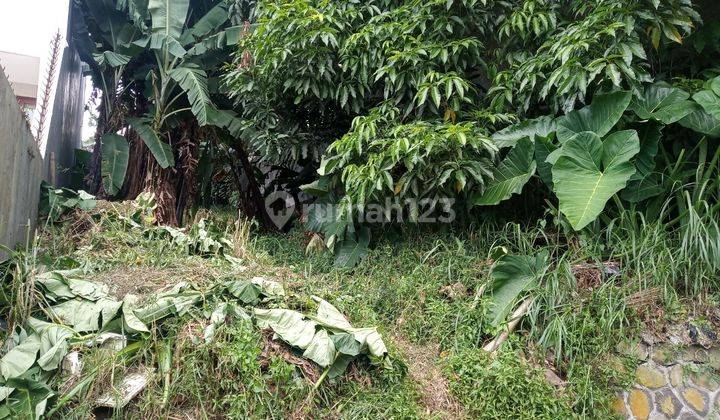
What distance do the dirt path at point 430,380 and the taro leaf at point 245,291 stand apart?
110 centimetres

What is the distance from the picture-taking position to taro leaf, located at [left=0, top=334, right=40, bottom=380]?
2838mm

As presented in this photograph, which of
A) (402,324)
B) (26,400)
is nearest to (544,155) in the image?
(402,324)

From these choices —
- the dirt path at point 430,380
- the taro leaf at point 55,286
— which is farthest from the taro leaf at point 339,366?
the taro leaf at point 55,286

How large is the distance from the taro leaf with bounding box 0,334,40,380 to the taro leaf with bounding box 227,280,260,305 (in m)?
1.19

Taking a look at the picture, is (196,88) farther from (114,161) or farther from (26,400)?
(26,400)

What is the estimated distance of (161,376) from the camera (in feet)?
9.62

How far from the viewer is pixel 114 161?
6.39 metres

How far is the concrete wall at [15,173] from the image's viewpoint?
366cm

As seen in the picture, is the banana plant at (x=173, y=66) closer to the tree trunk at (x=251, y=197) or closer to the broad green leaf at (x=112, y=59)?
the broad green leaf at (x=112, y=59)

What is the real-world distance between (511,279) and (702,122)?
78.0 inches

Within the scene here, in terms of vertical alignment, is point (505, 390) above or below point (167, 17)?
Answer: below

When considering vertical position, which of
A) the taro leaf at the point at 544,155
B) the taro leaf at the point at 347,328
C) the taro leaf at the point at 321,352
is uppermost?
the taro leaf at the point at 544,155

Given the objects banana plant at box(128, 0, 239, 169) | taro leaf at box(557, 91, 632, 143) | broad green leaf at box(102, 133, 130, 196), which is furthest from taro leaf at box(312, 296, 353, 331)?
broad green leaf at box(102, 133, 130, 196)

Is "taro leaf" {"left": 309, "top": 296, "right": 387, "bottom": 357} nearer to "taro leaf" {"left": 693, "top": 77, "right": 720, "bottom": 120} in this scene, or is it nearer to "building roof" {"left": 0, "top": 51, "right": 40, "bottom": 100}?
"taro leaf" {"left": 693, "top": 77, "right": 720, "bottom": 120}
